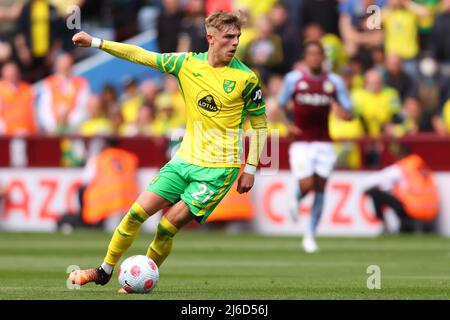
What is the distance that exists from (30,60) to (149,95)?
397 cm

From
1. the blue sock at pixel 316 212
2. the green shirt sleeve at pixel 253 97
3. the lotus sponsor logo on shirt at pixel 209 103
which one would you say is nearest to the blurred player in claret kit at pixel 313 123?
the blue sock at pixel 316 212

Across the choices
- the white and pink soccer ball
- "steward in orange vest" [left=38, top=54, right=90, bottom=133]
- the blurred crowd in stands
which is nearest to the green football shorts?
the white and pink soccer ball

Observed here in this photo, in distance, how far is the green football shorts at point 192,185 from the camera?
11508mm

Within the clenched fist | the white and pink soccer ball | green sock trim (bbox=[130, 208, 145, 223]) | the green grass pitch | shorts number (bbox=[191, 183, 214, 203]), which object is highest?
the clenched fist

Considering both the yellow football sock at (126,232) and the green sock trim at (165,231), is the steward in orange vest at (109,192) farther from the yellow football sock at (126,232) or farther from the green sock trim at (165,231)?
the yellow football sock at (126,232)

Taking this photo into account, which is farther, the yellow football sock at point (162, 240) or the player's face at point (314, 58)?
the player's face at point (314, 58)

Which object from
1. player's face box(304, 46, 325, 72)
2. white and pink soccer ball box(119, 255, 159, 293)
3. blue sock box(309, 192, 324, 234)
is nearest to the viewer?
white and pink soccer ball box(119, 255, 159, 293)

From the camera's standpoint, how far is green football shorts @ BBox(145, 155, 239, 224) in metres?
11.5

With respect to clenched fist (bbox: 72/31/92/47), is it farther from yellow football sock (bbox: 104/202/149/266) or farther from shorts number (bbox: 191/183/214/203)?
shorts number (bbox: 191/183/214/203)

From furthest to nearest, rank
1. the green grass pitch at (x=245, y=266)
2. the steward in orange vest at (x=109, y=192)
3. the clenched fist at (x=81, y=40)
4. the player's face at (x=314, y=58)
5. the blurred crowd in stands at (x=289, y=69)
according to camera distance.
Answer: the blurred crowd in stands at (x=289, y=69)
the steward in orange vest at (x=109, y=192)
the player's face at (x=314, y=58)
the green grass pitch at (x=245, y=266)
the clenched fist at (x=81, y=40)

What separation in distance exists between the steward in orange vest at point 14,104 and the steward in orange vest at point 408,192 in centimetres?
673

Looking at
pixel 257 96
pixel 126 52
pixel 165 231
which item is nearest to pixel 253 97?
pixel 257 96

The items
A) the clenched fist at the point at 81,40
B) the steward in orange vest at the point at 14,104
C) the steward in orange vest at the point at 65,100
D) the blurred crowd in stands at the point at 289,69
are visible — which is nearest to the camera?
the clenched fist at the point at 81,40
